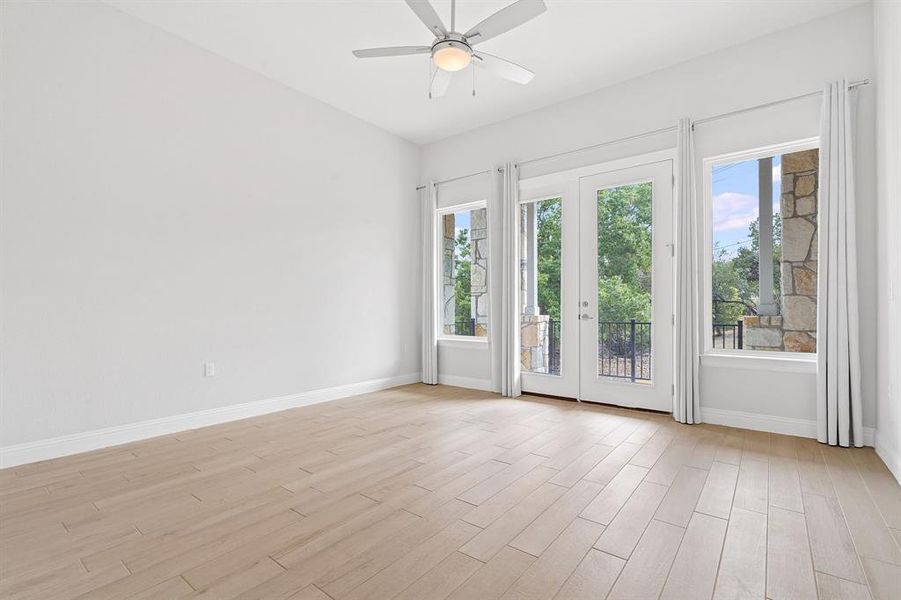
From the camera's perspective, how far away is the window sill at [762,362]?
11.5 feet

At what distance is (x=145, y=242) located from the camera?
3.57m

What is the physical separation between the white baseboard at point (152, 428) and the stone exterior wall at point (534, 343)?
6.91ft

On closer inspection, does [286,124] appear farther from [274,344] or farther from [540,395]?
[540,395]

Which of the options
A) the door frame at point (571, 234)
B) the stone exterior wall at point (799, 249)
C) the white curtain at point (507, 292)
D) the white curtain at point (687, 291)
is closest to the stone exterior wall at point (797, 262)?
the stone exterior wall at point (799, 249)

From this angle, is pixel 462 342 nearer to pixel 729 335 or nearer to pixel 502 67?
pixel 729 335

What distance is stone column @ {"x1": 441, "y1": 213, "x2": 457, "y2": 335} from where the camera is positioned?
6035 millimetres

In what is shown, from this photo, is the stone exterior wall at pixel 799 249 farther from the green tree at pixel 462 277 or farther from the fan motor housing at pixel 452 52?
the green tree at pixel 462 277

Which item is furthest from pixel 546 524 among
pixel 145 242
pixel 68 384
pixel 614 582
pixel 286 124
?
pixel 286 124

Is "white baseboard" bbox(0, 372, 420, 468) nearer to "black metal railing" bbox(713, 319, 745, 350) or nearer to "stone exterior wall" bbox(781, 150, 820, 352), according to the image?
"black metal railing" bbox(713, 319, 745, 350)

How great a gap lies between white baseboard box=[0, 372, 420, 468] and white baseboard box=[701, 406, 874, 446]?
12.5ft

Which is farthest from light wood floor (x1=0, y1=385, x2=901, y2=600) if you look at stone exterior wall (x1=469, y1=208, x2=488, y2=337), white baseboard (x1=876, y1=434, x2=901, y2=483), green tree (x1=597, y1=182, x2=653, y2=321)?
stone exterior wall (x1=469, y1=208, x2=488, y2=337)

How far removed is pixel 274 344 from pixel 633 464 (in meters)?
3.52

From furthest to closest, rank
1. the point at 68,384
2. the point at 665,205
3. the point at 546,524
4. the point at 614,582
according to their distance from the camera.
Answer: the point at 665,205 < the point at 68,384 < the point at 546,524 < the point at 614,582

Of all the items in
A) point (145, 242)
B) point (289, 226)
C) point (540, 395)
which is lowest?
point (540, 395)
